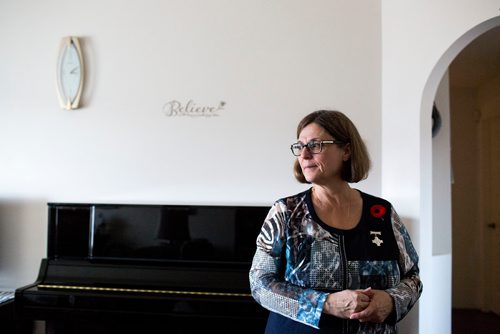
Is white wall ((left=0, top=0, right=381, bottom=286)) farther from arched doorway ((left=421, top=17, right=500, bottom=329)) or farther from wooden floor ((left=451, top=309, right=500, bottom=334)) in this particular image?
wooden floor ((left=451, top=309, right=500, bottom=334))

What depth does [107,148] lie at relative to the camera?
284 cm

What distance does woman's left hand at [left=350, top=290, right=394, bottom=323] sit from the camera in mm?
988

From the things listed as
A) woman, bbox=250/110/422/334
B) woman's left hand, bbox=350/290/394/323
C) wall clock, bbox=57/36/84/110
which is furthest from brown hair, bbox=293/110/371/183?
wall clock, bbox=57/36/84/110

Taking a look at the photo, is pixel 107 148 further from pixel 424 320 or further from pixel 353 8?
pixel 424 320

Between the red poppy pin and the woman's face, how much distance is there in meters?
0.16

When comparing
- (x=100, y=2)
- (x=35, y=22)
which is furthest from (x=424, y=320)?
(x=35, y=22)

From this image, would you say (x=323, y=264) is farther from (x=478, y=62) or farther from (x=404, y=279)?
(x=478, y=62)

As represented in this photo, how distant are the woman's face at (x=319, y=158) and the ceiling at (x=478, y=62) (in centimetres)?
257

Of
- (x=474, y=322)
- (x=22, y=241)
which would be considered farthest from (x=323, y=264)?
(x=474, y=322)

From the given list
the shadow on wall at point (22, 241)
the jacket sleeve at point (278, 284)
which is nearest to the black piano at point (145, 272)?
the shadow on wall at point (22, 241)

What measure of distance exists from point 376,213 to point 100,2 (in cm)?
272

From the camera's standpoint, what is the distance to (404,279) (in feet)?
3.69

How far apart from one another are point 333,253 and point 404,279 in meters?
0.26

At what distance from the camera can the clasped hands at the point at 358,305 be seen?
976mm
